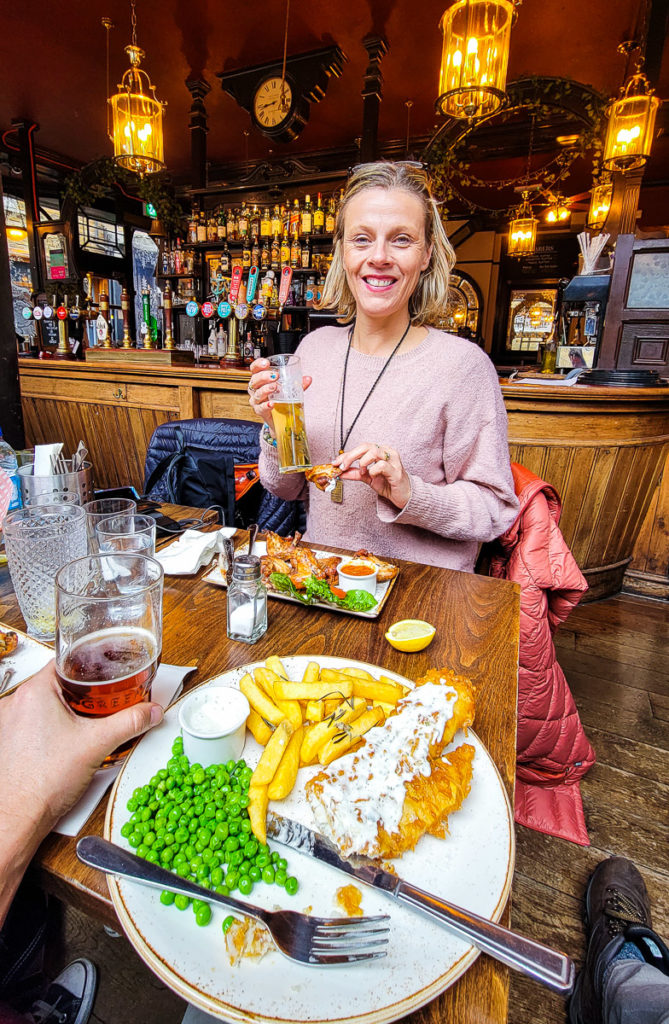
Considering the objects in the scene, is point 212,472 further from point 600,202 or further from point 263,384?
point 600,202

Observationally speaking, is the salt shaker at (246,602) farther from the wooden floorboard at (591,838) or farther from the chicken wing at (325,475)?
the wooden floorboard at (591,838)

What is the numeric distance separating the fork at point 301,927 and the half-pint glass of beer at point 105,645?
186 mm

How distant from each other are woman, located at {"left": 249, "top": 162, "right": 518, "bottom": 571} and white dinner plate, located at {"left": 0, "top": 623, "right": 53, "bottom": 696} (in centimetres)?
76

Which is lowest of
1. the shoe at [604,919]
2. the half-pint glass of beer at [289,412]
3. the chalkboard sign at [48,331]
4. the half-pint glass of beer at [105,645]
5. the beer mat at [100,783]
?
the shoe at [604,919]

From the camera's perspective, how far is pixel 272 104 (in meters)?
5.03

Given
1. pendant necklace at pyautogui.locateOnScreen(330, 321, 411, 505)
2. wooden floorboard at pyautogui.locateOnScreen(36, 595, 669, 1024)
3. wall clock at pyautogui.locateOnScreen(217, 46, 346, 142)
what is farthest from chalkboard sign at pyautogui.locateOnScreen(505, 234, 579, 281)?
pendant necklace at pyautogui.locateOnScreen(330, 321, 411, 505)

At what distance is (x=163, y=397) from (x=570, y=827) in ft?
12.0

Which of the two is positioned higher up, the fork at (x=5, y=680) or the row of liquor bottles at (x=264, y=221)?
the row of liquor bottles at (x=264, y=221)

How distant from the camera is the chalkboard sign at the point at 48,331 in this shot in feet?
21.0

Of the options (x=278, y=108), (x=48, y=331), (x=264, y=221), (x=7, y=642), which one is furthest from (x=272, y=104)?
(x=7, y=642)

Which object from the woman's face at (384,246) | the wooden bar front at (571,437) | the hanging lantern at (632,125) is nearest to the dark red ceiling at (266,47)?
the hanging lantern at (632,125)

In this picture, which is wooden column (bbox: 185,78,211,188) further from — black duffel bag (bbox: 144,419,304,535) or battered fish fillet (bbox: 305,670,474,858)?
battered fish fillet (bbox: 305,670,474,858)

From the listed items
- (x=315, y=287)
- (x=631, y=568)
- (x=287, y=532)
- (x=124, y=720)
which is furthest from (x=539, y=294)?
(x=124, y=720)

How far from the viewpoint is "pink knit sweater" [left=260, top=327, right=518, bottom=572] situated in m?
1.43
